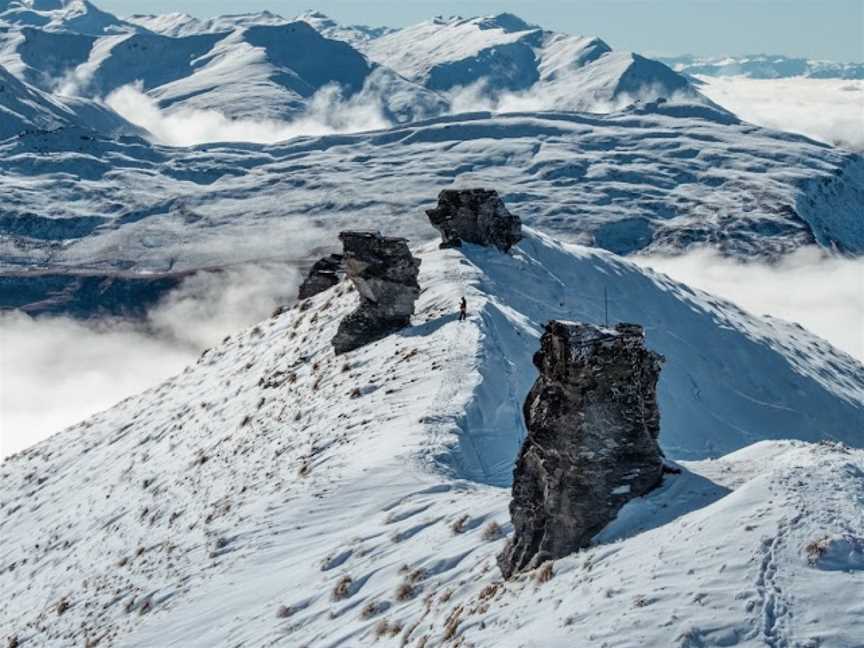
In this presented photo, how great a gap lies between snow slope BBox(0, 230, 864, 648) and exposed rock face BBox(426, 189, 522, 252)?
44.9 inches

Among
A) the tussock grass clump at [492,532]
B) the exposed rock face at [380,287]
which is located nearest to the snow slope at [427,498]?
the tussock grass clump at [492,532]

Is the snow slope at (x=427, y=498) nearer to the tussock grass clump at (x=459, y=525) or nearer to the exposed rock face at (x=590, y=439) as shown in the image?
the tussock grass clump at (x=459, y=525)

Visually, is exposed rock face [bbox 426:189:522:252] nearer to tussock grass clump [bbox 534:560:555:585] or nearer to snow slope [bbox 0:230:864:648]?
snow slope [bbox 0:230:864:648]

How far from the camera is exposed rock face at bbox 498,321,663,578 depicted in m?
21.3

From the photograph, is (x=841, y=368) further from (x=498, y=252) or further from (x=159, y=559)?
(x=159, y=559)

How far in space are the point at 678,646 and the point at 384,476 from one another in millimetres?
14907

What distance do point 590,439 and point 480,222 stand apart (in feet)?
124

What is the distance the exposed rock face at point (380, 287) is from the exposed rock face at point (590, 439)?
77.0 feet

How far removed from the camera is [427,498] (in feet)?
90.7

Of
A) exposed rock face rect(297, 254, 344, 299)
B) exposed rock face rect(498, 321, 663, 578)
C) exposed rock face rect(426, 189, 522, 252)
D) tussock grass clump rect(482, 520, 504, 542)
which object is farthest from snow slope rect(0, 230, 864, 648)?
exposed rock face rect(297, 254, 344, 299)

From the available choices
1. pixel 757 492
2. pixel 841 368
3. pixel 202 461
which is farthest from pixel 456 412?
pixel 841 368

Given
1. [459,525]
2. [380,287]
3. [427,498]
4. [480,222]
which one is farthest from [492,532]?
[480,222]

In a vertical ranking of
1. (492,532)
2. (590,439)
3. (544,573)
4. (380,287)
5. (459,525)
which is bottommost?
(459,525)

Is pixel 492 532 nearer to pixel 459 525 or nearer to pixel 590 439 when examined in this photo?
pixel 459 525
